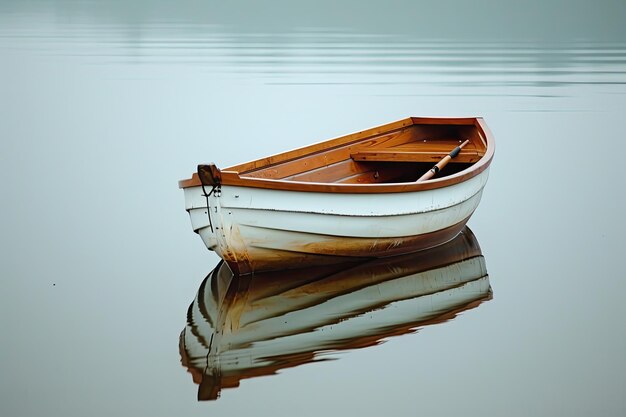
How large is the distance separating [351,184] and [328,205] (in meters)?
0.25

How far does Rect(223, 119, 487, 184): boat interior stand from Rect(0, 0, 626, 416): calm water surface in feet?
2.81

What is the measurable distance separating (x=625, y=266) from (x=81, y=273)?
15.3 feet

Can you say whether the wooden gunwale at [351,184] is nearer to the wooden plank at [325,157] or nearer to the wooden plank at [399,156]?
the wooden plank at [325,157]

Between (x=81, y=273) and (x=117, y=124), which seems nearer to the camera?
(x=81, y=273)

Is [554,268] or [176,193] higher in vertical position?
[176,193]

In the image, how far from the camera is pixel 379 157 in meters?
11.4

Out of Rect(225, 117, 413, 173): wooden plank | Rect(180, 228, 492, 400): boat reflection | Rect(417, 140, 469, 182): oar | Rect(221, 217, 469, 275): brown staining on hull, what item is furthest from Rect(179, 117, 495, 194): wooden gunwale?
Rect(180, 228, 492, 400): boat reflection

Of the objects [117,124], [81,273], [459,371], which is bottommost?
[459,371]

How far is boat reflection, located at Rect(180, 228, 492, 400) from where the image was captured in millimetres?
7887

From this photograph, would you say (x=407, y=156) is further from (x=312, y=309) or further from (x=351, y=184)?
(x=312, y=309)

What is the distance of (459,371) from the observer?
764 cm

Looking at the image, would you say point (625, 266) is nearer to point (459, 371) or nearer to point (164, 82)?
point (459, 371)

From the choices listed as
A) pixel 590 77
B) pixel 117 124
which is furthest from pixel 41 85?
pixel 590 77

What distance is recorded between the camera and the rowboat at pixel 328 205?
9055 mm
